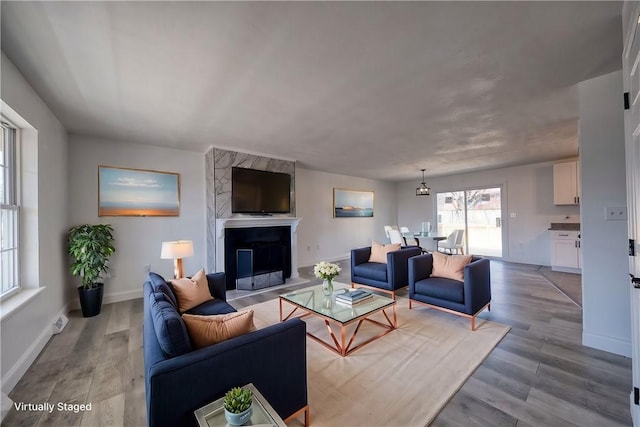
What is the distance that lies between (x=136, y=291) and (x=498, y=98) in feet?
17.9

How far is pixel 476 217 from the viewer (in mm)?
7172

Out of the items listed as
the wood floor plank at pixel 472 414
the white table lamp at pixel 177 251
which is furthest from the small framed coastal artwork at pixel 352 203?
the wood floor plank at pixel 472 414

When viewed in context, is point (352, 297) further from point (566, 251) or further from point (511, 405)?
point (566, 251)

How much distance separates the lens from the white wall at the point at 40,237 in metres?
1.98

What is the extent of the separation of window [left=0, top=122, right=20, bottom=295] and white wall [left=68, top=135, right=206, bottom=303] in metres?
1.34

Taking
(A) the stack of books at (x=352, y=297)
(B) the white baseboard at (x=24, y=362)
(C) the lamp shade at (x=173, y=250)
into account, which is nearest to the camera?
(B) the white baseboard at (x=24, y=362)

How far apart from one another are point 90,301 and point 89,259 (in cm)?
54

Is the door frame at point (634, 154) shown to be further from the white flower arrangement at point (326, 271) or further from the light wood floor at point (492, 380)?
the white flower arrangement at point (326, 271)

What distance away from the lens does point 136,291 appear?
4.04 metres

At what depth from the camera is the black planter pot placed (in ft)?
10.8

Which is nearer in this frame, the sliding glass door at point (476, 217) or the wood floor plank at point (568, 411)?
the wood floor plank at point (568, 411)

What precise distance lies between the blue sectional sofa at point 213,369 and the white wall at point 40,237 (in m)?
1.41

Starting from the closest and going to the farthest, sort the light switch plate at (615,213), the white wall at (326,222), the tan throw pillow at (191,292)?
1. the light switch plate at (615,213)
2. the tan throw pillow at (191,292)
3. the white wall at (326,222)

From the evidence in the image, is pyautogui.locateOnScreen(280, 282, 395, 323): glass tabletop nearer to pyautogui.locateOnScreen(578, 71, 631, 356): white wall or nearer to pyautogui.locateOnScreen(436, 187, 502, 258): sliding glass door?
pyautogui.locateOnScreen(578, 71, 631, 356): white wall
